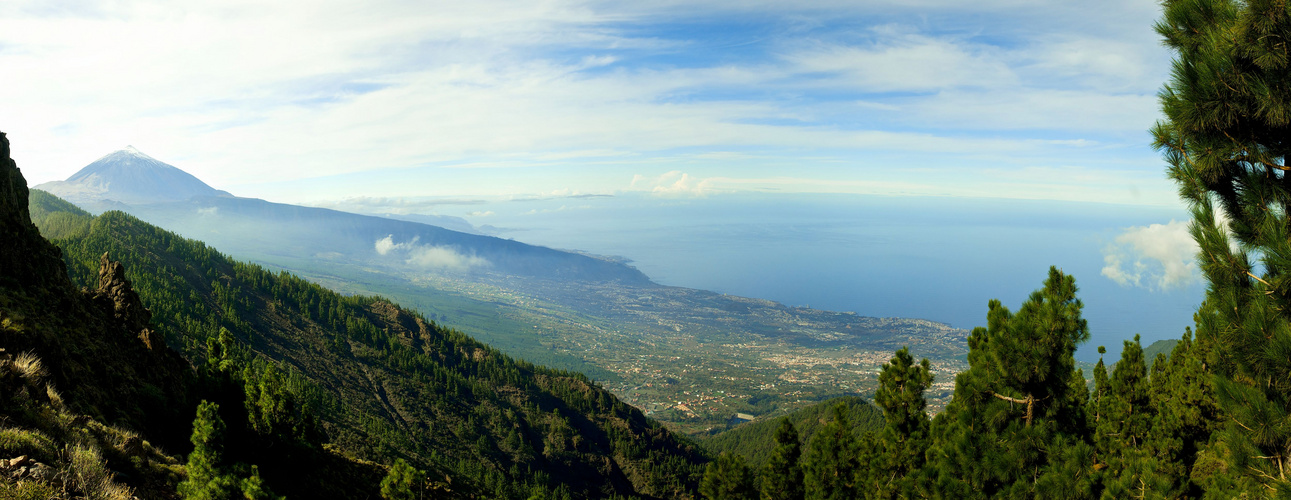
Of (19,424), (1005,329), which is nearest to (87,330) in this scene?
(19,424)

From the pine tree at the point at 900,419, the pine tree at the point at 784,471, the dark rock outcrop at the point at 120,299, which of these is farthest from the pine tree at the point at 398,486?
the pine tree at the point at 900,419

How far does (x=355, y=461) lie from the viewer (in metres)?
35.3

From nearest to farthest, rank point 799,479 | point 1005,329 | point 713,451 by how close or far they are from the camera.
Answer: point 1005,329 → point 799,479 → point 713,451

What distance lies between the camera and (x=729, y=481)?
72.2 feet

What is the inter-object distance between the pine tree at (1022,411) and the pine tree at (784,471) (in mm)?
11231

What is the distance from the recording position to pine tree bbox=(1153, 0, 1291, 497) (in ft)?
16.7

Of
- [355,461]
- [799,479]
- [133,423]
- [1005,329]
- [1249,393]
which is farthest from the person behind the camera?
[355,461]

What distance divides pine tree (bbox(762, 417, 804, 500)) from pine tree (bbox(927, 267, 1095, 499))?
11231 millimetres

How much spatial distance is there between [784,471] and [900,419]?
6509 millimetres

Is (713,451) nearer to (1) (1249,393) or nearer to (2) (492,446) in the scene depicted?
(2) (492,446)

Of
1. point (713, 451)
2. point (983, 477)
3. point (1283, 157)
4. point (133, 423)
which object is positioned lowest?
point (713, 451)

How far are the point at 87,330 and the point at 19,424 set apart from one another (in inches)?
543

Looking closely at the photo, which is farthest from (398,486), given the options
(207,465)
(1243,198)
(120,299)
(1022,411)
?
(1243,198)

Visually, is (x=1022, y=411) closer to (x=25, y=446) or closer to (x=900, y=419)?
(x=900, y=419)
